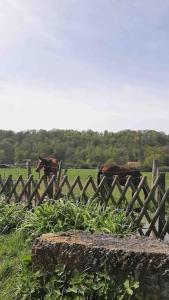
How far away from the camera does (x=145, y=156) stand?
4212 centimetres

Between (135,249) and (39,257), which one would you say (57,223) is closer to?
(39,257)

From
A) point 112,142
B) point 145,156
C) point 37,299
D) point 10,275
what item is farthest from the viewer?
point 112,142

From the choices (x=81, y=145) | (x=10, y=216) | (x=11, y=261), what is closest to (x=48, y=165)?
(x=10, y=216)

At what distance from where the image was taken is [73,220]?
7.60 metres

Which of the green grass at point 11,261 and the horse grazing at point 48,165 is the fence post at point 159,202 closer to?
the green grass at point 11,261

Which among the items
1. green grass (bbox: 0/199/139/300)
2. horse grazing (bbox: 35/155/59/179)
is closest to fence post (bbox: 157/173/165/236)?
green grass (bbox: 0/199/139/300)

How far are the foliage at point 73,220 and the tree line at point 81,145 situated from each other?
32.6m

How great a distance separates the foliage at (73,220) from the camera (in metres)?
7.33

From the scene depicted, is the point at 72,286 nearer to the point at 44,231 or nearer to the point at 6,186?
the point at 44,231

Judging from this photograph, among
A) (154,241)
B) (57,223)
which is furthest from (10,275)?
(154,241)

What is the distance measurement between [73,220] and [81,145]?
4449 cm

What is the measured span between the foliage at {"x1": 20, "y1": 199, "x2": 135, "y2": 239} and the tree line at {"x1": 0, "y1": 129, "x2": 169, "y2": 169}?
32.6m

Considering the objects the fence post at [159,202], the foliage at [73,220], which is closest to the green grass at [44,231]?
the foliage at [73,220]

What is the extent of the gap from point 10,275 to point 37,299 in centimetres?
126
